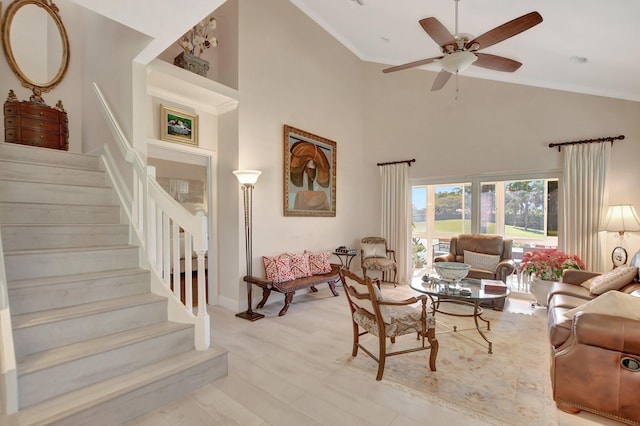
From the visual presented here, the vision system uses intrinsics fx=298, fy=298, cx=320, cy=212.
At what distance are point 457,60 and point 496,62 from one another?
63 cm

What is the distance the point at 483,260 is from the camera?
4.83 m

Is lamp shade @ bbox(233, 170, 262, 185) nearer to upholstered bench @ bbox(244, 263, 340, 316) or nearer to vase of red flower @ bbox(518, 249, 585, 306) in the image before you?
upholstered bench @ bbox(244, 263, 340, 316)

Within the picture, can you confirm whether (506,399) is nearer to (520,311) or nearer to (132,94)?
(520,311)

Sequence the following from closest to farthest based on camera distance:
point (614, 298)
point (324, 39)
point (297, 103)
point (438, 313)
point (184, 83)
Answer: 1. point (614, 298)
2. point (184, 83)
3. point (438, 313)
4. point (297, 103)
5. point (324, 39)

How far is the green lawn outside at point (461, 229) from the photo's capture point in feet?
16.6

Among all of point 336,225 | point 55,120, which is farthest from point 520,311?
point 55,120

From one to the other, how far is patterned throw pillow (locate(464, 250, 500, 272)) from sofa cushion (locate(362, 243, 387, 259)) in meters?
1.56

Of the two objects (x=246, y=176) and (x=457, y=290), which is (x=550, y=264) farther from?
(x=246, y=176)

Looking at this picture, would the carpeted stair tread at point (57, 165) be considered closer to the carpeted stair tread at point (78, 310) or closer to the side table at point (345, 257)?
the carpeted stair tread at point (78, 310)

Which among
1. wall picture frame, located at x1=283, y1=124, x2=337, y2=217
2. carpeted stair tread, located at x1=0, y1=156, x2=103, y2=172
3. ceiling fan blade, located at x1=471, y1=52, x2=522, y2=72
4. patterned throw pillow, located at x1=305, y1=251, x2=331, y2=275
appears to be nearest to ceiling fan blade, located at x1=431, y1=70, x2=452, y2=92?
ceiling fan blade, located at x1=471, y1=52, x2=522, y2=72

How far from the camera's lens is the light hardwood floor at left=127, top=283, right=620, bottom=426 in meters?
2.01

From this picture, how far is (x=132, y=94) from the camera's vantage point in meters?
2.88

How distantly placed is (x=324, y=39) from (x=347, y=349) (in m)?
5.48

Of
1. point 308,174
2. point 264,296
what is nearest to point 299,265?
point 264,296
